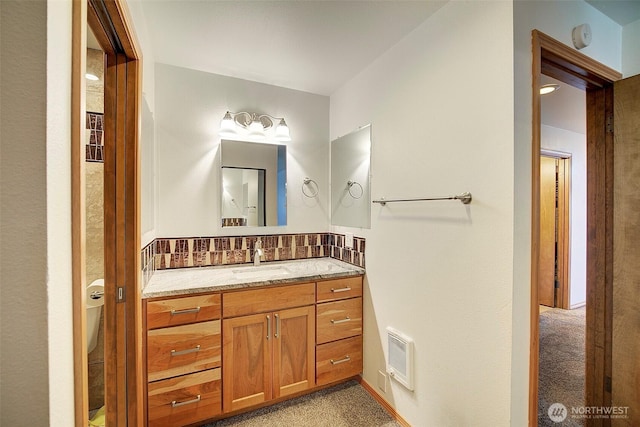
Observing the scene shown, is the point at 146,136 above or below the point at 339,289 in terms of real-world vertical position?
above

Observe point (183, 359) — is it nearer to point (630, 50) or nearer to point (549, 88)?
point (630, 50)

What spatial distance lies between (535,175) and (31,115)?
5.33 feet

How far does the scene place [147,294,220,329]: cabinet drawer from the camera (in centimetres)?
156

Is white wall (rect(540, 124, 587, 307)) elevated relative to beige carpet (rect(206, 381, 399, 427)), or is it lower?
elevated

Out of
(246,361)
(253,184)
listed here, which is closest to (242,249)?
(253,184)

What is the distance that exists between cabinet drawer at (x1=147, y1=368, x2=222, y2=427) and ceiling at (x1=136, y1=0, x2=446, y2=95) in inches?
81.3

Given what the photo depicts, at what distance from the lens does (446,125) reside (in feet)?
4.86

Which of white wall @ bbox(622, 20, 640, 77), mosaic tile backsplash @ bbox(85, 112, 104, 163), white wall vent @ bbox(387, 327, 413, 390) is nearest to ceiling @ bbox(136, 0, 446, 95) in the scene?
mosaic tile backsplash @ bbox(85, 112, 104, 163)

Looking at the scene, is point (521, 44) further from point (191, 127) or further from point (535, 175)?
point (191, 127)

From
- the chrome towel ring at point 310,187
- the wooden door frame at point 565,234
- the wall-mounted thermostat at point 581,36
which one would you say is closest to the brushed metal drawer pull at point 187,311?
the chrome towel ring at point 310,187

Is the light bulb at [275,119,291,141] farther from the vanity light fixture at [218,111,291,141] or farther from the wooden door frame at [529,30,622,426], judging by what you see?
the wooden door frame at [529,30,622,426]

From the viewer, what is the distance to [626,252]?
147 centimetres

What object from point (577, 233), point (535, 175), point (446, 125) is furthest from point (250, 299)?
point (577, 233)

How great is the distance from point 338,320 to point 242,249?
969 mm
